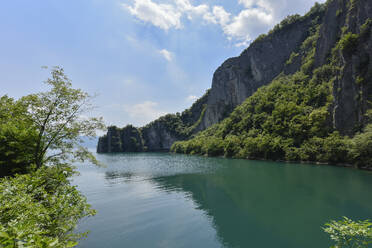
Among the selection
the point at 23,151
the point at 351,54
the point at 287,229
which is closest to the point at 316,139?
the point at 351,54

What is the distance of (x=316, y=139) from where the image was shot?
41.0 meters

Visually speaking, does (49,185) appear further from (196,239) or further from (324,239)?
(324,239)

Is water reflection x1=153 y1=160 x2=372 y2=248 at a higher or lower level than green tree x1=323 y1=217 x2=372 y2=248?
lower

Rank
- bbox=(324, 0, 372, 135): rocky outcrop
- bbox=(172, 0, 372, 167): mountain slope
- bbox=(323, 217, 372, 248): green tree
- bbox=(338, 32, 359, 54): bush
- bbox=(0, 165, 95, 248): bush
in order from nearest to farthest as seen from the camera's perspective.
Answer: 1. bbox=(323, 217, 372, 248): green tree
2. bbox=(0, 165, 95, 248): bush
3. bbox=(172, 0, 372, 167): mountain slope
4. bbox=(324, 0, 372, 135): rocky outcrop
5. bbox=(338, 32, 359, 54): bush

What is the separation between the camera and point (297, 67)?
261 feet

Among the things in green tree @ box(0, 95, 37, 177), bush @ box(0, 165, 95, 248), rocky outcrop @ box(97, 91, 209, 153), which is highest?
rocky outcrop @ box(97, 91, 209, 153)

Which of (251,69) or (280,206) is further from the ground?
(251,69)

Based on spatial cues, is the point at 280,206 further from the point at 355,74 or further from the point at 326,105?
the point at 326,105

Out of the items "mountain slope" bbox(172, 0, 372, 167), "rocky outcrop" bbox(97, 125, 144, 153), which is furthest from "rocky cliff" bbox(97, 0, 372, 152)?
"rocky outcrop" bbox(97, 125, 144, 153)

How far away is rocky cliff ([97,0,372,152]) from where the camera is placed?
39.4 meters

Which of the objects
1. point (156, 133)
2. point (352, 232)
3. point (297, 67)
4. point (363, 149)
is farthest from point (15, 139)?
point (156, 133)

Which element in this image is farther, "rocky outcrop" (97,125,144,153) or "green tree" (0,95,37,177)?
"rocky outcrop" (97,125,144,153)

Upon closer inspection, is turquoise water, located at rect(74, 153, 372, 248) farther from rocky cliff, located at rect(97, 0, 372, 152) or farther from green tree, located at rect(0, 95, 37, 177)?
rocky cliff, located at rect(97, 0, 372, 152)

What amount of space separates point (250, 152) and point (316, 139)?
18439mm
